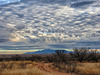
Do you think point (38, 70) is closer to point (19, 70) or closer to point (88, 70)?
point (19, 70)

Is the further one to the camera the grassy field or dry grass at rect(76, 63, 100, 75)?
dry grass at rect(76, 63, 100, 75)

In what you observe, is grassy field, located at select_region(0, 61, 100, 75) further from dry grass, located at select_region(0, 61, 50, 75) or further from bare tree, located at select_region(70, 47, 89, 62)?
bare tree, located at select_region(70, 47, 89, 62)

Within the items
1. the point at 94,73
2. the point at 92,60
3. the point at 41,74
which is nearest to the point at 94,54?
the point at 92,60

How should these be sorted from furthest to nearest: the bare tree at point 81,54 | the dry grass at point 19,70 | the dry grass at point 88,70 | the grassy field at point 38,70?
the bare tree at point 81,54, the dry grass at point 88,70, the grassy field at point 38,70, the dry grass at point 19,70

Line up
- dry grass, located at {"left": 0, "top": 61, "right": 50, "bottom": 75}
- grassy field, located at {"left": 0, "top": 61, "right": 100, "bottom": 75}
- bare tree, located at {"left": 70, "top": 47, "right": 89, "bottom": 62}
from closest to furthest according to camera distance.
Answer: dry grass, located at {"left": 0, "top": 61, "right": 50, "bottom": 75}
grassy field, located at {"left": 0, "top": 61, "right": 100, "bottom": 75}
bare tree, located at {"left": 70, "top": 47, "right": 89, "bottom": 62}

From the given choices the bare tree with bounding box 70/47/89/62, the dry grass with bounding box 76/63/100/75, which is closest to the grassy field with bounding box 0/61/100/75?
the dry grass with bounding box 76/63/100/75

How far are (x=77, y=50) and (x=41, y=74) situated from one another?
22.9 metres

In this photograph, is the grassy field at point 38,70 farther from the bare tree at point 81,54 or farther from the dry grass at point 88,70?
the bare tree at point 81,54

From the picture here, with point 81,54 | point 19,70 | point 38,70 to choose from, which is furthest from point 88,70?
point 81,54

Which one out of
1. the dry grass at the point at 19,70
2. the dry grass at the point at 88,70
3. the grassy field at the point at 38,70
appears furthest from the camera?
the dry grass at the point at 88,70

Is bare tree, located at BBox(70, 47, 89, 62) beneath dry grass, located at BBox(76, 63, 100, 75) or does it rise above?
beneath

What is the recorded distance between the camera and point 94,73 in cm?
1452

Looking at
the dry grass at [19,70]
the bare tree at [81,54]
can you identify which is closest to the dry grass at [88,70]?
the dry grass at [19,70]

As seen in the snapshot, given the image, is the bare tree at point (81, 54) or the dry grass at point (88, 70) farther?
the bare tree at point (81, 54)
